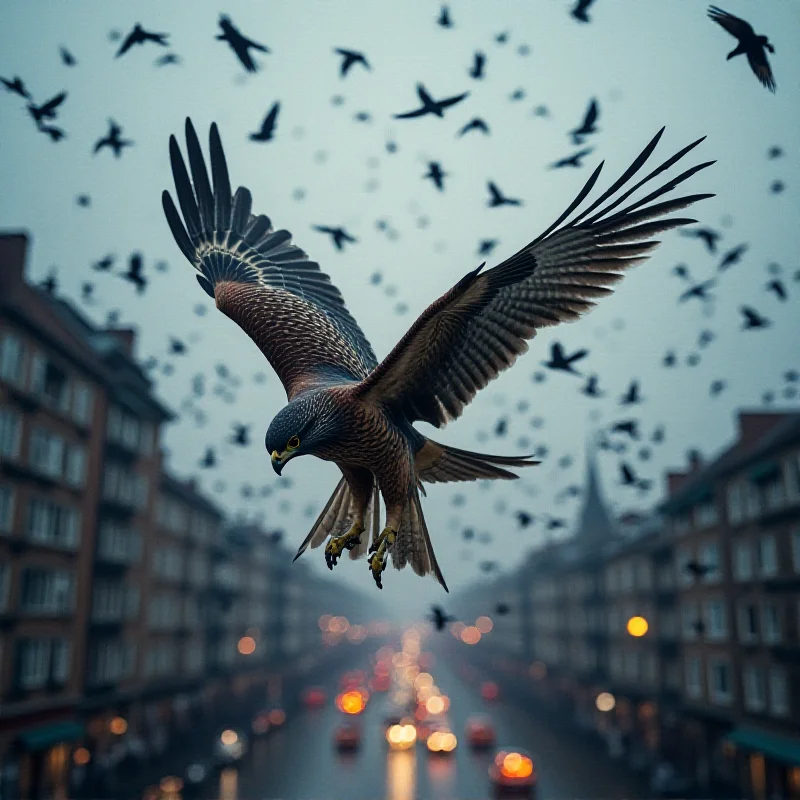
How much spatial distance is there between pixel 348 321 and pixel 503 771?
26.7m

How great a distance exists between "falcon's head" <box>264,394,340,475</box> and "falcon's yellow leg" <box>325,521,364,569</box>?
38 centimetres

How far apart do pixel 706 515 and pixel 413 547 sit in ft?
121

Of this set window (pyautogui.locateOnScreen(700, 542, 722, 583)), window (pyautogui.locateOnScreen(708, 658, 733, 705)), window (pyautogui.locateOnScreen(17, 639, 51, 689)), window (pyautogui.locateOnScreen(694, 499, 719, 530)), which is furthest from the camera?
window (pyautogui.locateOnScreen(694, 499, 719, 530))

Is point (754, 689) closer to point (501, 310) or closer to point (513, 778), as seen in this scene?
point (513, 778)

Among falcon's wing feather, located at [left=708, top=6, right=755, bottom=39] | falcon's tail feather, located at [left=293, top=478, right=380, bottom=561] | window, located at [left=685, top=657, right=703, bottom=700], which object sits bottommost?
window, located at [left=685, top=657, right=703, bottom=700]

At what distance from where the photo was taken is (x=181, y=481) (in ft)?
170

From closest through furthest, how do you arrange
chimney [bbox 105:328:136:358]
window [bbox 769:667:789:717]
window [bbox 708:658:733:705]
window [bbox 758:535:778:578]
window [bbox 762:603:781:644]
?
window [bbox 769:667:789:717], window [bbox 762:603:781:644], window [bbox 758:535:778:578], window [bbox 708:658:733:705], chimney [bbox 105:328:136:358]

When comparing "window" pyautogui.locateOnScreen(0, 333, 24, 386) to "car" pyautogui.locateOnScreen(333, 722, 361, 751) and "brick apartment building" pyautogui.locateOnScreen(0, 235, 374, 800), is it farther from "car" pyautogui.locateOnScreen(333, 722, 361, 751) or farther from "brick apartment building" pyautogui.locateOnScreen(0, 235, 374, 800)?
"car" pyautogui.locateOnScreen(333, 722, 361, 751)

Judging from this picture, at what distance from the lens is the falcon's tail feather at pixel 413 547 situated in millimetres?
3508

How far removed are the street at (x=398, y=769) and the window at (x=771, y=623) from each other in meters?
7.59

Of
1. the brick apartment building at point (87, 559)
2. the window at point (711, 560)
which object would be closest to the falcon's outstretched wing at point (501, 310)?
the brick apartment building at point (87, 559)

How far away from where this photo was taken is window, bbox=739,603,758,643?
32.0 m

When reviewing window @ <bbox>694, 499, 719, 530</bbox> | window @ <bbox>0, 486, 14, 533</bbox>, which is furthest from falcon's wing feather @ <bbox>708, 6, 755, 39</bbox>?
window @ <bbox>694, 499, 719, 530</bbox>

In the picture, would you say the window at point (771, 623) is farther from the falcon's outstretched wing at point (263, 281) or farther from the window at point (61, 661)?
the falcon's outstretched wing at point (263, 281)
